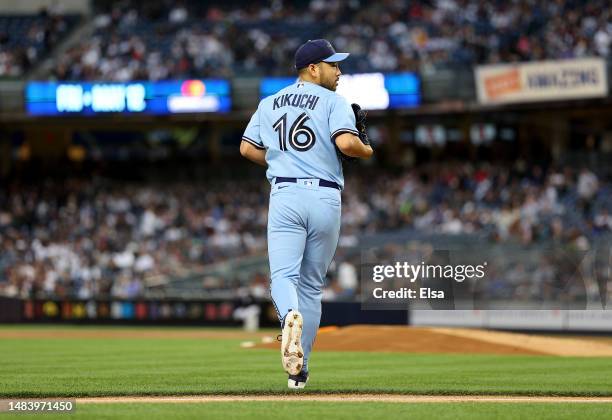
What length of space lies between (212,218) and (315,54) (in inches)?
941

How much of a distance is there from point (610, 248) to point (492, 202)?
28.3 ft

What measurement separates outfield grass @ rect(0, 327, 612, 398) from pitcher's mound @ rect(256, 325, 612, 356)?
3.15 ft

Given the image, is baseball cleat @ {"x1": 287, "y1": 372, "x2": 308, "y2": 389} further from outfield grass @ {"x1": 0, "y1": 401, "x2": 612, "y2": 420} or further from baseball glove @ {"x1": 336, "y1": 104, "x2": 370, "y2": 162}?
baseball glove @ {"x1": 336, "y1": 104, "x2": 370, "y2": 162}

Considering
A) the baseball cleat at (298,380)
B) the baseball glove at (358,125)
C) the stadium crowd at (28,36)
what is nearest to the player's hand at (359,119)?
the baseball glove at (358,125)

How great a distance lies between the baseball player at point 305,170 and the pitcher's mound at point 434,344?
7534mm

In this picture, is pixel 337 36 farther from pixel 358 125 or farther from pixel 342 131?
pixel 342 131

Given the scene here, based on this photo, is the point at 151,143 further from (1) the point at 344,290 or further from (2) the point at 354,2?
(1) the point at 344,290

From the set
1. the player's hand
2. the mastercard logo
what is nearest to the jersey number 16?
the player's hand

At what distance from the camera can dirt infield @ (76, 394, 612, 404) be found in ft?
22.8

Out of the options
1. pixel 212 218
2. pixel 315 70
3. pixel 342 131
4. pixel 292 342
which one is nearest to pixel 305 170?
pixel 342 131

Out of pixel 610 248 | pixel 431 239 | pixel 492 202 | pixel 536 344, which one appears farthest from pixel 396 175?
pixel 536 344

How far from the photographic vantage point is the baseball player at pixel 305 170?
718 cm

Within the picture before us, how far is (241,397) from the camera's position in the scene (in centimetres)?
723

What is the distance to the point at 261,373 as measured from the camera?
9.73m
